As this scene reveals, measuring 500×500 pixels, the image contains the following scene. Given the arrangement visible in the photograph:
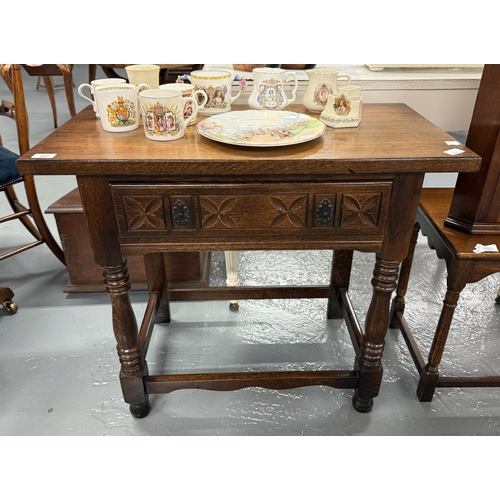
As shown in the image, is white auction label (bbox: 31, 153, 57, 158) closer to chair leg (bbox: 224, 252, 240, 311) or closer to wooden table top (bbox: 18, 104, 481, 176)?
wooden table top (bbox: 18, 104, 481, 176)

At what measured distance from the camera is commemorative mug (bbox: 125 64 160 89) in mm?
1301

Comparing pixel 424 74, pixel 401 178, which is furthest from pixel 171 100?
pixel 424 74

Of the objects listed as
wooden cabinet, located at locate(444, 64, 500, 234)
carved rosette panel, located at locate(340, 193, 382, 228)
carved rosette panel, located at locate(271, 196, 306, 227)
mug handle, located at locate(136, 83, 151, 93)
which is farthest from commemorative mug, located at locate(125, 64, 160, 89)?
wooden cabinet, located at locate(444, 64, 500, 234)

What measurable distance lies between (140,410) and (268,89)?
1119 millimetres

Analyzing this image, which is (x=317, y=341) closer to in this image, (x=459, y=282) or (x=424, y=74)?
(x=459, y=282)

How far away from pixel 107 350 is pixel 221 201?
980 mm

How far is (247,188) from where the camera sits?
42.7 inches

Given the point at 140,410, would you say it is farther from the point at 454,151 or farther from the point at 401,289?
the point at 454,151

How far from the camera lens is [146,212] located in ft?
3.63

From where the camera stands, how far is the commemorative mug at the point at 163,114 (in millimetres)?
1105

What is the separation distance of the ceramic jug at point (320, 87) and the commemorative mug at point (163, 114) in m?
0.44

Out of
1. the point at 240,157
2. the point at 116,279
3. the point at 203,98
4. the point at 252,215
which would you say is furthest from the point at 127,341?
the point at 203,98

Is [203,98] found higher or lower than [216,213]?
higher

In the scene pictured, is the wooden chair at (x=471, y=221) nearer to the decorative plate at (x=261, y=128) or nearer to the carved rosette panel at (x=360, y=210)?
the carved rosette panel at (x=360, y=210)
